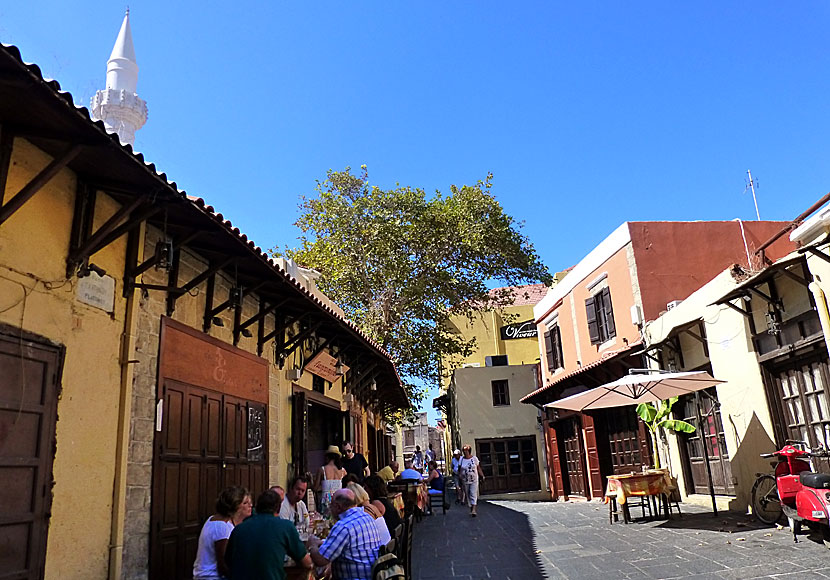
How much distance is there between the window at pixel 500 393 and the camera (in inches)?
1021

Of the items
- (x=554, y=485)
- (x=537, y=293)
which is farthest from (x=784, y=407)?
(x=537, y=293)

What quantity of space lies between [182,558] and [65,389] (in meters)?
2.26

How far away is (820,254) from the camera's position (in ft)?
23.8

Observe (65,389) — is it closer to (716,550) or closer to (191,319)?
(191,319)

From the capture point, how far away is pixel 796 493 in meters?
7.15

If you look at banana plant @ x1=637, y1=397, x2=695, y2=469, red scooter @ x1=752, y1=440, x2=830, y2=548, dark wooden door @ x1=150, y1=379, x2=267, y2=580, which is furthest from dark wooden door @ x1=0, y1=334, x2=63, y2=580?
banana plant @ x1=637, y1=397, x2=695, y2=469

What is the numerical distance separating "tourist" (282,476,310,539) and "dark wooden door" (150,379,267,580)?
751 mm

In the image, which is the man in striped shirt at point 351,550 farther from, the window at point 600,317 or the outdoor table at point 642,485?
the window at point 600,317

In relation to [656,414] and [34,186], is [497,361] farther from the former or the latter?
[34,186]

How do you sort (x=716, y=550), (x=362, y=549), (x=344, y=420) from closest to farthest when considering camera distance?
(x=362, y=549) < (x=716, y=550) < (x=344, y=420)

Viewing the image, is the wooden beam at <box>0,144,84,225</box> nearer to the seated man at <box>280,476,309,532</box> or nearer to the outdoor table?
the seated man at <box>280,476,309,532</box>

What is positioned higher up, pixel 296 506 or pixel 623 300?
pixel 623 300

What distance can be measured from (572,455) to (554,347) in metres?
3.70

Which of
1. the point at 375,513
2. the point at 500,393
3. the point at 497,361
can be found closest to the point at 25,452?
the point at 375,513
